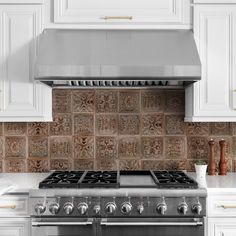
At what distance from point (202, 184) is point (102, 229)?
2.22 ft

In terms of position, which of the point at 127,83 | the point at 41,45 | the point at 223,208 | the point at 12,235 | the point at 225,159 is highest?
the point at 41,45

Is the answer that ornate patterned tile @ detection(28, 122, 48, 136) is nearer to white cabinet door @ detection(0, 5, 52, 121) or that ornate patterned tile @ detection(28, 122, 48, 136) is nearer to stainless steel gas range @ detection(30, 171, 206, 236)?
white cabinet door @ detection(0, 5, 52, 121)

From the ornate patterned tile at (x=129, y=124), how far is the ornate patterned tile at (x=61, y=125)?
388 mm

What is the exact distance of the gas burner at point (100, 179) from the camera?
2.57m

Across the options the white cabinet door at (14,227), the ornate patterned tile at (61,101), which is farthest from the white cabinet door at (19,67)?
the white cabinet door at (14,227)

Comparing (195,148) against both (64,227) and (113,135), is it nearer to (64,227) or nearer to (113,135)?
(113,135)

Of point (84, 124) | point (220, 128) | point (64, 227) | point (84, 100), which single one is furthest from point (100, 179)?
point (220, 128)

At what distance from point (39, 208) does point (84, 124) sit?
921mm

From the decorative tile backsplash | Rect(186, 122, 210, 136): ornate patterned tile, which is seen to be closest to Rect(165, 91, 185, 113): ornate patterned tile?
the decorative tile backsplash

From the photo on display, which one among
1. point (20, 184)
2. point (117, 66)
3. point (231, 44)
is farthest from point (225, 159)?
point (20, 184)

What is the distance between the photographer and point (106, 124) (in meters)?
3.25

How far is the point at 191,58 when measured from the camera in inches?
105

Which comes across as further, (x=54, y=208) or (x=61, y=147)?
(x=61, y=147)

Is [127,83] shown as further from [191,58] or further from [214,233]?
[214,233]
